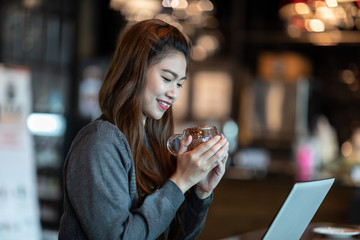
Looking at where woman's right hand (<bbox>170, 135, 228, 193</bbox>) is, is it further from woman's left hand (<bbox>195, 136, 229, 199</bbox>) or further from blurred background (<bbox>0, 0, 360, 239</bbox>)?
blurred background (<bbox>0, 0, 360, 239</bbox>)

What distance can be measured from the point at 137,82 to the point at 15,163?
2.19 metres

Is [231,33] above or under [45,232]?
above

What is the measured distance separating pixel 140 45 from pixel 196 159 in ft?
1.17

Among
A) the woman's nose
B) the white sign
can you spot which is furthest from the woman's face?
the white sign

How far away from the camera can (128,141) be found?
5.47ft

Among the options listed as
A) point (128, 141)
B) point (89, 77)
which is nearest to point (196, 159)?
point (128, 141)

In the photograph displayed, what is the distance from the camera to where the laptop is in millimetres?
1501

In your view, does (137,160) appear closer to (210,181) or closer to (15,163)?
(210,181)

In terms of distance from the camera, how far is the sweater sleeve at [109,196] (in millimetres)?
1473

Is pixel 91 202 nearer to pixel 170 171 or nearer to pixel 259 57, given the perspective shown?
pixel 170 171

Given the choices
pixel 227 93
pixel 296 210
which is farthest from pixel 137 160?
pixel 227 93

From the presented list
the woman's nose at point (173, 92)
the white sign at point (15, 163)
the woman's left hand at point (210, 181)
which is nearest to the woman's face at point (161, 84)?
the woman's nose at point (173, 92)

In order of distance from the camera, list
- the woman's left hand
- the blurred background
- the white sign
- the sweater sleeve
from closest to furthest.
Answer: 1. the sweater sleeve
2. the woman's left hand
3. the white sign
4. the blurred background

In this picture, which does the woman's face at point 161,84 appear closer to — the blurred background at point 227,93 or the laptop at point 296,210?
the laptop at point 296,210
